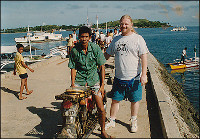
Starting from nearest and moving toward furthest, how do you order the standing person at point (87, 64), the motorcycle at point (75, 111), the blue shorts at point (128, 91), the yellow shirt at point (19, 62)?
1. the motorcycle at point (75, 111)
2. the standing person at point (87, 64)
3. the blue shorts at point (128, 91)
4. the yellow shirt at point (19, 62)

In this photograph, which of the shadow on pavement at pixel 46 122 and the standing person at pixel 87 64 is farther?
the shadow on pavement at pixel 46 122

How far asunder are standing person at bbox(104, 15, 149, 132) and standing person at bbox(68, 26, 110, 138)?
36 centimetres

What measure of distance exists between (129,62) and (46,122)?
2.67 m

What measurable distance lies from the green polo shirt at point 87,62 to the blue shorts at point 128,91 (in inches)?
19.4

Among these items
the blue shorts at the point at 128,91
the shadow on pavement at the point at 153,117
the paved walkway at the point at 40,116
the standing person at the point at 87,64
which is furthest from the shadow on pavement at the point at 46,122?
the shadow on pavement at the point at 153,117

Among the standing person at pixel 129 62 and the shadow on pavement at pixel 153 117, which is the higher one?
the standing person at pixel 129 62

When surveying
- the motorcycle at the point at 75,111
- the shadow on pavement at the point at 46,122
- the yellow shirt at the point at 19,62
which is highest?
the yellow shirt at the point at 19,62

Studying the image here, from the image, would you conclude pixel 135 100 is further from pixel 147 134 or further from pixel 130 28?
pixel 130 28

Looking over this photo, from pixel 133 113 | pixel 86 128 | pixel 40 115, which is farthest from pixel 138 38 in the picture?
pixel 40 115

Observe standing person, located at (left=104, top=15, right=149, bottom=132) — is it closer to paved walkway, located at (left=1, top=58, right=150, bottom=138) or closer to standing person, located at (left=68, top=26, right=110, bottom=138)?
standing person, located at (left=68, top=26, right=110, bottom=138)

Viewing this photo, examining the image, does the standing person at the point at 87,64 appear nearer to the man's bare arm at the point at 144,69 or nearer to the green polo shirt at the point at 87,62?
the green polo shirt at the point at 87,62

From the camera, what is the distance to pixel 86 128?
4398 millimetres

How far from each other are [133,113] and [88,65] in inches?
55.6

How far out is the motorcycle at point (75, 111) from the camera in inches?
154
